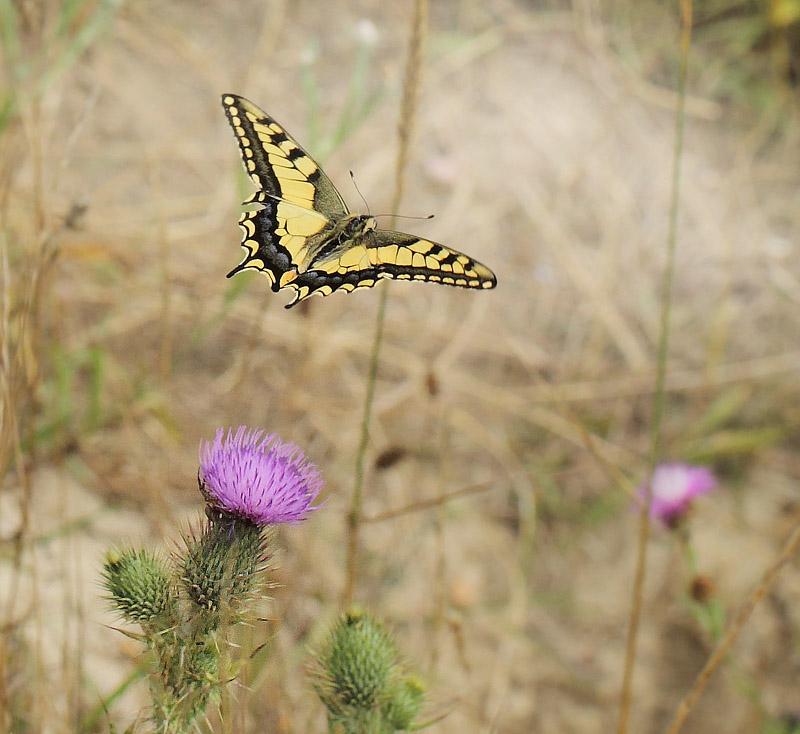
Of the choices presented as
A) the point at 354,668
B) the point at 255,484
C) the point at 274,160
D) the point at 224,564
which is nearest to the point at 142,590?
the point at 224,564

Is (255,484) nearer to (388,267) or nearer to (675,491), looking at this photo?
(388,267)

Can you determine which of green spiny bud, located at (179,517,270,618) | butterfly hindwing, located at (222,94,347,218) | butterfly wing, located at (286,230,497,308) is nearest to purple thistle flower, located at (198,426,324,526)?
green spiny bud, located at (179,517,270,618)

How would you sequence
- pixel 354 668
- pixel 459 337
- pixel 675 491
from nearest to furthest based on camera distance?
1. pixel 354 668
2. pixel 675 491
3. pixel 459 337

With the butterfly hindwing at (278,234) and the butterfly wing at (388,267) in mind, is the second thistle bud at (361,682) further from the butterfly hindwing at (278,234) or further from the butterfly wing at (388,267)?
the butterfly hindwing at (278,234)

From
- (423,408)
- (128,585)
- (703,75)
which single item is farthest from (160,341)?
(703,75)

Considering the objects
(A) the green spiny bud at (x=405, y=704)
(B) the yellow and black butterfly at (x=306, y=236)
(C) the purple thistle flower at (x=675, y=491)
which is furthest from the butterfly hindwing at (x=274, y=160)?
(C) the purple thistle flower at (x=675, y=491)

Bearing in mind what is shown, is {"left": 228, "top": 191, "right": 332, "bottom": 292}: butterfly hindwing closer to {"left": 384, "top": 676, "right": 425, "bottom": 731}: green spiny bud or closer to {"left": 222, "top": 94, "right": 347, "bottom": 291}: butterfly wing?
{"left": 222, "top": 94, "right": 347, "bottom": 291}: butterfly wing

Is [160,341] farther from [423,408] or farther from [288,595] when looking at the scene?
[288,595]
